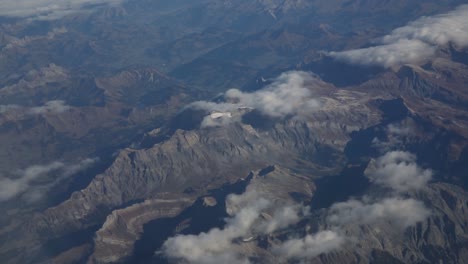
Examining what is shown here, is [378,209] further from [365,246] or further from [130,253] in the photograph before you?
[130,253]

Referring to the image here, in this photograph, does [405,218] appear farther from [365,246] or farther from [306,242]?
[306,242]

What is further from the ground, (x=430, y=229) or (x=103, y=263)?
(x=103, y=263)

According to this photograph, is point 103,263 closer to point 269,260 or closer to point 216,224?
point 216,224

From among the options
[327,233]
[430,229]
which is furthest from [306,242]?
[430,229]

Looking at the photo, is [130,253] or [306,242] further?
[130,253]

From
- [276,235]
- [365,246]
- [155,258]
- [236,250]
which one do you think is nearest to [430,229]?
[365,246]

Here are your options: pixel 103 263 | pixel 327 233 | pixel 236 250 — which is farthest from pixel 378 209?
pixel 103 263

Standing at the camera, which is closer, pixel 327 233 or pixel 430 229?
pixel 327 233

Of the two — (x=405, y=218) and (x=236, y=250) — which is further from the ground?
(x=236, y=250)
